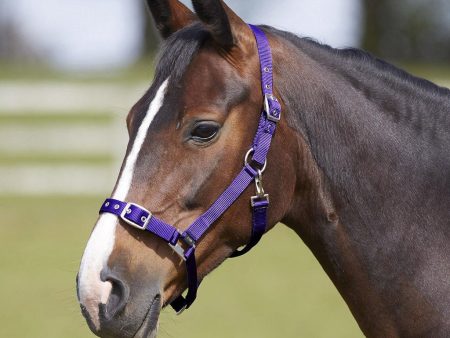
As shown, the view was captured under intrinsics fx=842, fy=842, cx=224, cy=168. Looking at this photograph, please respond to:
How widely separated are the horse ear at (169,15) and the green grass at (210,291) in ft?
8.59

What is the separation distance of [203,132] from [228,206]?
0.30m

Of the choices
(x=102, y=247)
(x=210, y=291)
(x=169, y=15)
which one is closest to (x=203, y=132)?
(x=102, y=247)

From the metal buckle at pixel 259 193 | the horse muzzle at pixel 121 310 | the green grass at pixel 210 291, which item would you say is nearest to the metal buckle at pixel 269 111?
the metal buckle at pixel 259 193

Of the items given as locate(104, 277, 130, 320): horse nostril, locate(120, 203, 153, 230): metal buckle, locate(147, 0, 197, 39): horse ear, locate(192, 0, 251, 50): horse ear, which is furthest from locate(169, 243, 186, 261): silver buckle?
locate(147, 0, 197, 39): horse ear

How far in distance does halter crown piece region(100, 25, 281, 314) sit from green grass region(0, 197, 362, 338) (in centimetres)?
264

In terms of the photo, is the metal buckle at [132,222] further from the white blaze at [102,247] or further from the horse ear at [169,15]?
the horse ear at [169,15]

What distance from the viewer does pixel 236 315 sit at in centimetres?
804

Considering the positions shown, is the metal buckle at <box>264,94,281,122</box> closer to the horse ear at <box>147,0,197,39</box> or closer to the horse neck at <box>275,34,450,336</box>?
the horse neck at <box>275,34,450,336</box>

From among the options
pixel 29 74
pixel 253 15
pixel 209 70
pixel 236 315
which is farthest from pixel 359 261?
pixel 253 15

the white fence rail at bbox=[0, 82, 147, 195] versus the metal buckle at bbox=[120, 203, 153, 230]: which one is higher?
the metal buckle at bbox=[120, 203, 153, 230]

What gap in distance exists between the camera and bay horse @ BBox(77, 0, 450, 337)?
3115mm

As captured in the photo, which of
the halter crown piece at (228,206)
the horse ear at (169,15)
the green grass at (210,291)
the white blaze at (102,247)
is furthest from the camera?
the green grass at (210,291)

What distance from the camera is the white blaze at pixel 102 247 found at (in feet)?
9.80

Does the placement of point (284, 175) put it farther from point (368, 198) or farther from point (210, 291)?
point (210, 291)
